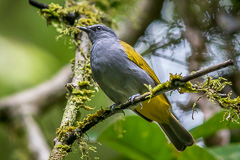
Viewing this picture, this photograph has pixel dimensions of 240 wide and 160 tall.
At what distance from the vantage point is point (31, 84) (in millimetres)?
5648

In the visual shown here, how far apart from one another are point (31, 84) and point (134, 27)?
1.95 metres

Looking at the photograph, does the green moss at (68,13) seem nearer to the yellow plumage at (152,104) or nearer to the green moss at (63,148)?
the yellow plumage at (152,104)

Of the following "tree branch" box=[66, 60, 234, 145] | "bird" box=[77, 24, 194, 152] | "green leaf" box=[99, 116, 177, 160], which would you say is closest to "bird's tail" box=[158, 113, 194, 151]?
"bird" box=[77, 24, 194, 152]

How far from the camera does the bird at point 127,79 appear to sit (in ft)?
10.4

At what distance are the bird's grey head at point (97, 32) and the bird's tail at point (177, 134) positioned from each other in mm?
1148

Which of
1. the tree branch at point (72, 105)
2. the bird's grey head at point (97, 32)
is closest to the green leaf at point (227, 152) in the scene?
the tree branch at point (72, 105)

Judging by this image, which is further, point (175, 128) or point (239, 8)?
point (239, 8)

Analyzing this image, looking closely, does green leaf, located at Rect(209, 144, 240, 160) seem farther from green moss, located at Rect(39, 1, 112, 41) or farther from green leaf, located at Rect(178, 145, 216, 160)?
green moss, located at Rect(39, 1, 112, 41)

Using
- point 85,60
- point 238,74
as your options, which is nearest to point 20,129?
point 85,60

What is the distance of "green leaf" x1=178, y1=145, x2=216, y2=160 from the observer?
3.25 meters

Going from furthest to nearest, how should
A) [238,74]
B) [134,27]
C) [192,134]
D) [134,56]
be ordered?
1. [134,27]
2. [238,74]
3. [192,134]
4. [134,56]

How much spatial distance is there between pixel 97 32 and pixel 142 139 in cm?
127

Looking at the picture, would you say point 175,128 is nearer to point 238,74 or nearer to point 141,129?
point 141,129

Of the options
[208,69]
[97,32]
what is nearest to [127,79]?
[97,32]
